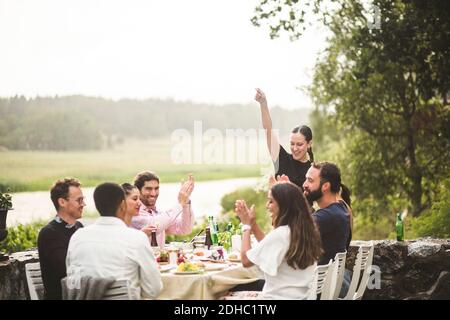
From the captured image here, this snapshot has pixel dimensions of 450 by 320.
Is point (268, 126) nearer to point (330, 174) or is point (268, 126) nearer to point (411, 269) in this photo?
point (330, 174)

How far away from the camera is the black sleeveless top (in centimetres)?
545

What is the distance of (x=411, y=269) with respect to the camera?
6.04 metres

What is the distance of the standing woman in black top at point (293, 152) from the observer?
5.37 metres

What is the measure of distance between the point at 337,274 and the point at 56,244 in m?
1.68

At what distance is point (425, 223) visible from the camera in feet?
25.0

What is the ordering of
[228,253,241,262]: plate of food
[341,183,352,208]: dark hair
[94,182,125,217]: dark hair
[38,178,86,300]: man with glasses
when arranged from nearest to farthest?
[94,182,125,217]: dark hair, [38,178,86,300]: man with glasses, [228,253,241,262]: plate of food, [341,183,352,208]: dark hair

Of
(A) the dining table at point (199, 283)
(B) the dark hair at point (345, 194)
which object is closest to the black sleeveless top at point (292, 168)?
(B) the dark hair at point (345, 194)

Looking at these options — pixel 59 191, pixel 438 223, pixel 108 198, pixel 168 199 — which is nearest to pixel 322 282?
pixel 108 198

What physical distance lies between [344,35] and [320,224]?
7.04m

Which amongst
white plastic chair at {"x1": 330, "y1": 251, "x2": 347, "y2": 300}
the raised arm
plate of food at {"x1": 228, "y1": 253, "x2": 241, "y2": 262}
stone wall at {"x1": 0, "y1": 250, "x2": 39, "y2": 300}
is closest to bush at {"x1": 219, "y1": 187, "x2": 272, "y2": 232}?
the raised arm

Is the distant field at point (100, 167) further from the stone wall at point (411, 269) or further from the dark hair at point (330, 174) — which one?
the dark hair at point (330, 174)

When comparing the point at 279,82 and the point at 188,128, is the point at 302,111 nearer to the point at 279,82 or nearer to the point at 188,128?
the point at 279,82

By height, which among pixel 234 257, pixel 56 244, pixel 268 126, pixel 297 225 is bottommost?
pixel 234 257

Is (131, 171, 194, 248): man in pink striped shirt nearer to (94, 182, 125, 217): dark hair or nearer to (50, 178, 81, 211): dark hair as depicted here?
(50, 178, 81, 211): dark hair
